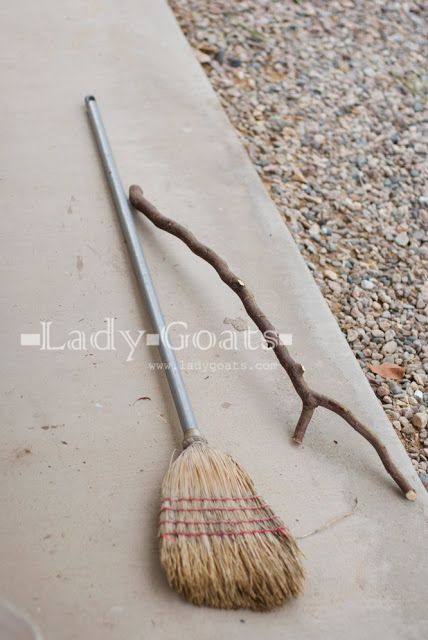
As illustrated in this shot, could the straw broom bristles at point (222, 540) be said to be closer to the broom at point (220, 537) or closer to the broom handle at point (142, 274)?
the broom at point (220, 537)

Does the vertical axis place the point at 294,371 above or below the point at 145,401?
above

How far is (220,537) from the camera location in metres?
1.65

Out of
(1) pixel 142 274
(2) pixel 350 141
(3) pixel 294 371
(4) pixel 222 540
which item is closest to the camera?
(4) pixel 222 540

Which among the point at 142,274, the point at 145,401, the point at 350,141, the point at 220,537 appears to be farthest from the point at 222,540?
the point at 350,141

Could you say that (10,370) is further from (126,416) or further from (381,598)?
(381,598)

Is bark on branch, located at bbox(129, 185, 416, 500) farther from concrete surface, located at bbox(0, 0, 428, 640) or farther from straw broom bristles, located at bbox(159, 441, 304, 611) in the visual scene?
straw broom bristles, located at bbox(159, 441, 304, 611)

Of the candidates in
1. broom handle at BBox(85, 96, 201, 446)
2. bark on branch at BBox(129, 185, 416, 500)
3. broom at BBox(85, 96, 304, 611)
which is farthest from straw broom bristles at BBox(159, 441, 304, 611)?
bark on branch at BBox(129, 185, 416, 500)

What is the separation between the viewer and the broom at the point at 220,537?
1.59m

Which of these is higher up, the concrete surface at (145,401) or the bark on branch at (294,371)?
the bark on branch at (294,371)

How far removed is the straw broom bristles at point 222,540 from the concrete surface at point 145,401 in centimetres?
6

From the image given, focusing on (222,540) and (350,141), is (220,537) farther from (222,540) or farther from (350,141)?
(350,141)

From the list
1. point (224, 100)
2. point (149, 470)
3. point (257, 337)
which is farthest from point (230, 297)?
point (224, 100)

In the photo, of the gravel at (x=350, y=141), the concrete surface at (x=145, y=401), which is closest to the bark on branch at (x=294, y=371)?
the concrete surface at (x=145, y=401)

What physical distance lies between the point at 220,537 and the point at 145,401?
1.57 ft
